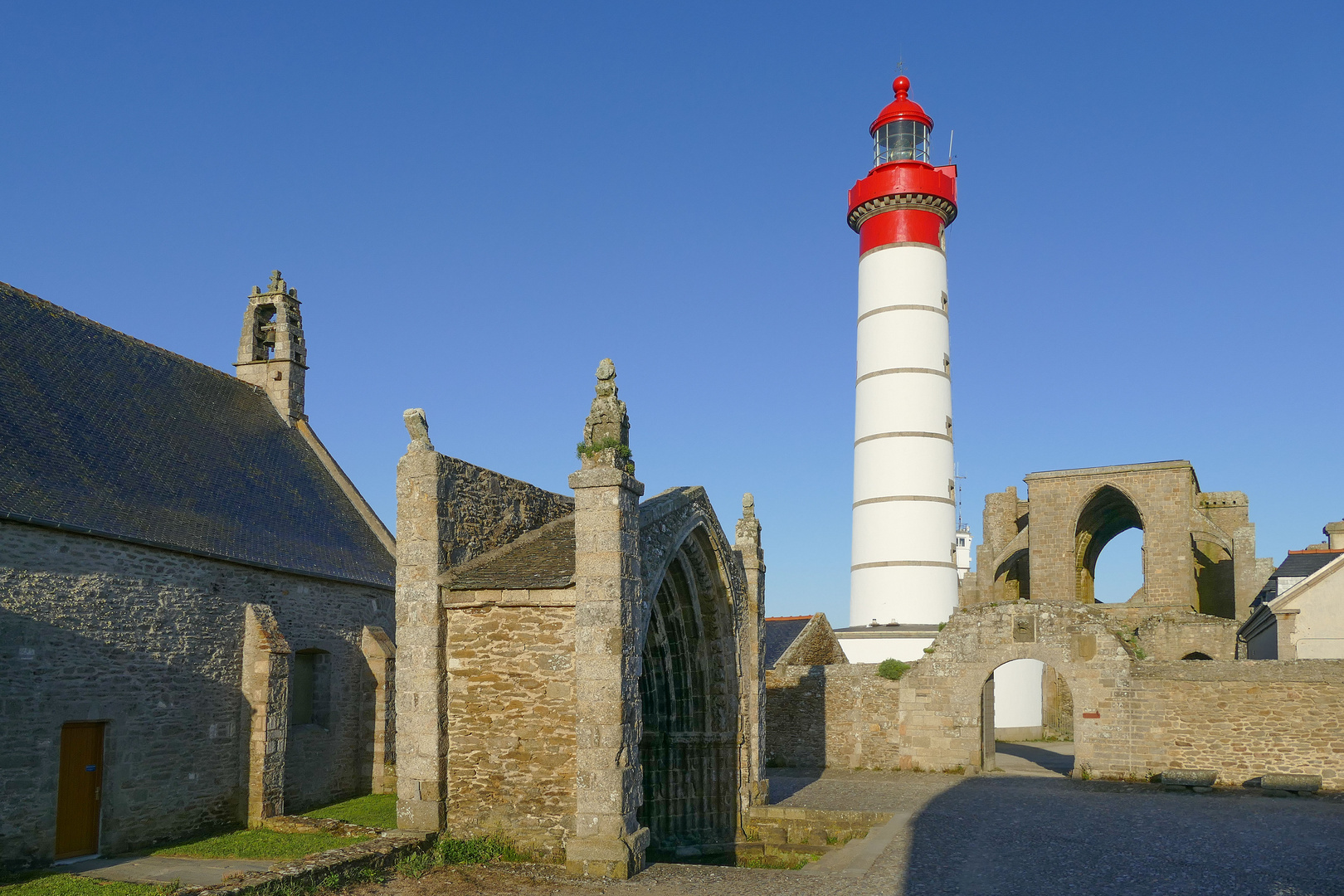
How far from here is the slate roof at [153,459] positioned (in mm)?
13238

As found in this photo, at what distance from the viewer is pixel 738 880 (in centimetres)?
1027

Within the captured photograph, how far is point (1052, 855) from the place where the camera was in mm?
11398

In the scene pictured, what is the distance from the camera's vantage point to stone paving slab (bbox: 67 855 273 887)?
11.2 metres

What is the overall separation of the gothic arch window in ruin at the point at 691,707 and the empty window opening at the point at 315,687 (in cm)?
583

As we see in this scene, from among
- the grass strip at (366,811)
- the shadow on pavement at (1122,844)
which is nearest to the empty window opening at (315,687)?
the grass strip at (366,811)

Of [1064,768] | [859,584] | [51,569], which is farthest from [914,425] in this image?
[51,569]

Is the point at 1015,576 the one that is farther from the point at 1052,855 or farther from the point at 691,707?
the point at 1052,855

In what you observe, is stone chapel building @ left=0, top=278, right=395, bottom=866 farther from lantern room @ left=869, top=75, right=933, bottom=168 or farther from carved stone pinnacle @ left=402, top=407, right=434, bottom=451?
lantern room @ left=869, top=75, right=933, bottom=168

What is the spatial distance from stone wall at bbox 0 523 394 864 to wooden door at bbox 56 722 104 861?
0.48 ft

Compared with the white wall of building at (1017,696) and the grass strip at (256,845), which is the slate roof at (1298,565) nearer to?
the white wall of building at (1017,696)

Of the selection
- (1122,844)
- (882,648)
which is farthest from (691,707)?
(882,648)

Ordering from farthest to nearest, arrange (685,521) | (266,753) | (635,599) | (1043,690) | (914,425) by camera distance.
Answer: (1043,690), (914,425), (266,753), (685,521), (635,599)

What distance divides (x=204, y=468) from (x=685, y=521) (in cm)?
829

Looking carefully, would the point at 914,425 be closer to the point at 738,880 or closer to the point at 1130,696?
the point at 1130,696
